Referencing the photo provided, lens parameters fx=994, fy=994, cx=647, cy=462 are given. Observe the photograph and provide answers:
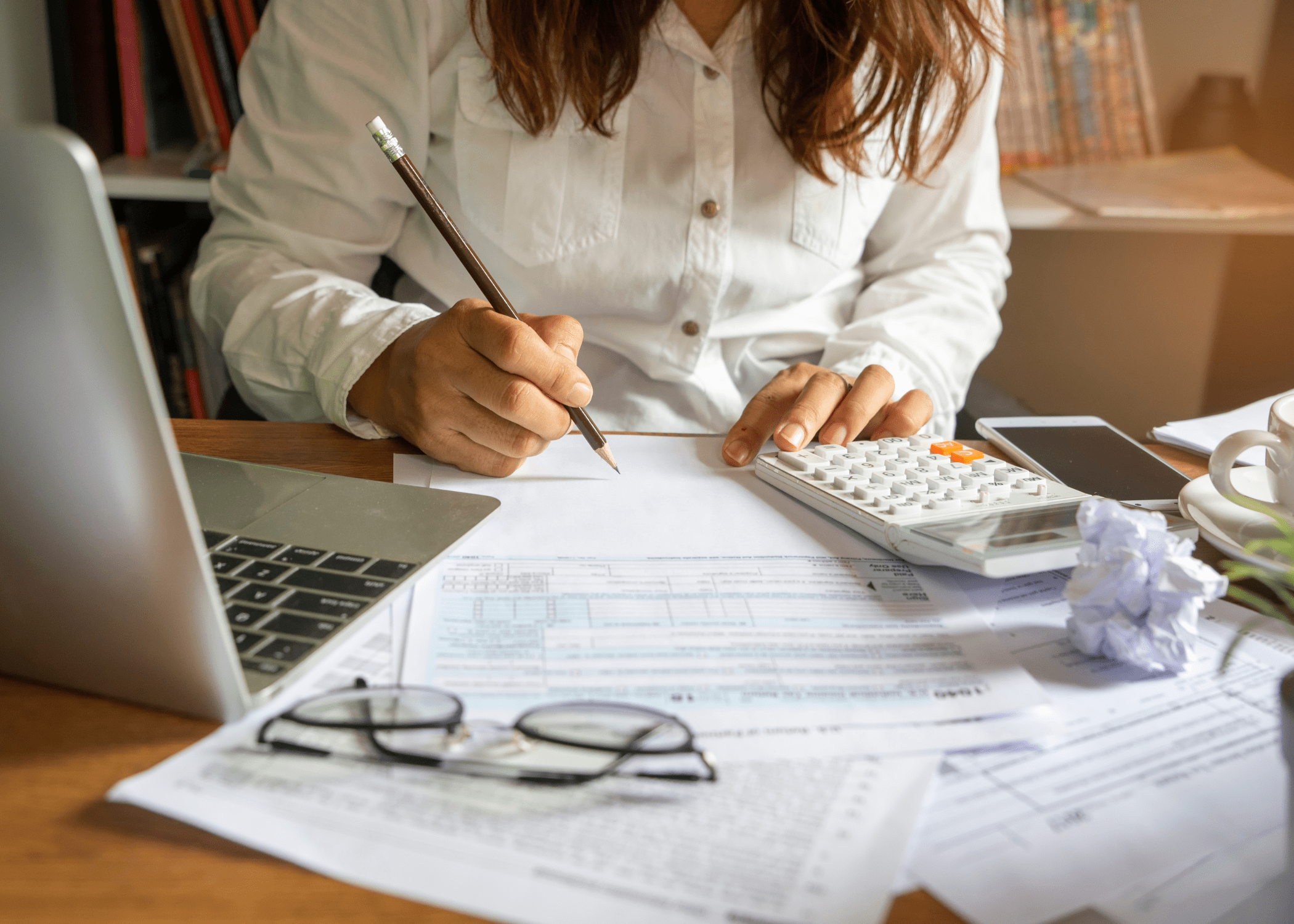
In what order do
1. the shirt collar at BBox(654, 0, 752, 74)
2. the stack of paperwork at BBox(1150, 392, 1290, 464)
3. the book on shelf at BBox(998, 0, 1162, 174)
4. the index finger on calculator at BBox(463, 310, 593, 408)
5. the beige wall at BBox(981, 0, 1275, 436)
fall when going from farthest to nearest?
1. the beige wall at BBox(981, 0, 1275, 436)
2. the book on shelf at BBox(998, 0, 1162, 174)
3. the shirt collar at BBox(654, 0, 752, 74)
4. the stack of paperwork at BBox(1150, 392, 1290, 464)
5. the index finger on calculator at BBox(463, 310, 593, 408)

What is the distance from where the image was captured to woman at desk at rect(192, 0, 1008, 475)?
2.76 feet

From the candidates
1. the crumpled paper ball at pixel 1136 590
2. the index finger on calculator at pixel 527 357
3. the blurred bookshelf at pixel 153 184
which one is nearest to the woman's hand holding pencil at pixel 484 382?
the index finger on calculator at pixel 527 357

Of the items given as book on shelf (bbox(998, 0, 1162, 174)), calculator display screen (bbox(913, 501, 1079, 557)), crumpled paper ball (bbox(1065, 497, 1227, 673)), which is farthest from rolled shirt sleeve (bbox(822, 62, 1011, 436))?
book on shelf (bbox(998, 0, 1162, 174))

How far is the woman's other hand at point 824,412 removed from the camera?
28.6 inches

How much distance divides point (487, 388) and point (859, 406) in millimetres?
285

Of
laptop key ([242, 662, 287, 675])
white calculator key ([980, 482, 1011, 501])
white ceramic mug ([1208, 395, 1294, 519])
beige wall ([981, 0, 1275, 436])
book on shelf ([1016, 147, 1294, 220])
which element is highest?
book on shelf ([1016, 147, 1294, 220])

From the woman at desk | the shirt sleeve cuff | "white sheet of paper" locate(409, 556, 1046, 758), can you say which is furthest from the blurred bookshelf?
"white sheet of paper" locate(409, 556, 1046, 758)

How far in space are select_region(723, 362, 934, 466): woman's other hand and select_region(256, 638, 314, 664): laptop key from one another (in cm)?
36

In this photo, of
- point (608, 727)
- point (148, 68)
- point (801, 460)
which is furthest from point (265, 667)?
point (148, 68)

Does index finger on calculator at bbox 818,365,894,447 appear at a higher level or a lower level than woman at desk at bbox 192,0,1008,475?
lower

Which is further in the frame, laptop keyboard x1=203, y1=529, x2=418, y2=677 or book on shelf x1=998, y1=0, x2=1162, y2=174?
book on shelf x1=998, y1=0, x2=1162, y2=174

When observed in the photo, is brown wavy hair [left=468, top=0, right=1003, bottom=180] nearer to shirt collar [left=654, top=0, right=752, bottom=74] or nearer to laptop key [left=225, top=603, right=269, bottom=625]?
shirt collar [left=654, top=0, right=752, bottom=74]

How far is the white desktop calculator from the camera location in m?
0.55

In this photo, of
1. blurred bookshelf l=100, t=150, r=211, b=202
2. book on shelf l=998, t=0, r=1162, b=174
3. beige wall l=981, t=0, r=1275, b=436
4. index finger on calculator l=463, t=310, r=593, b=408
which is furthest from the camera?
beige wall l=981, t=0, r=1275, b=436
